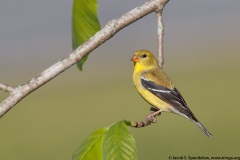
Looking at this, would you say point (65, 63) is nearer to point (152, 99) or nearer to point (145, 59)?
point (152, 99)

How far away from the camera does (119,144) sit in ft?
10.8

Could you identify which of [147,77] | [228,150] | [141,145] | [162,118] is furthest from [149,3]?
[162,118]

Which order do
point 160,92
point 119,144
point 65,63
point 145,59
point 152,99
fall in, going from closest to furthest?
point 119,144
point 65,63
point 152,99
point 160,92
point 145,59

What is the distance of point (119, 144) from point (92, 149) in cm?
17

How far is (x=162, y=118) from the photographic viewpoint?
1320 inches

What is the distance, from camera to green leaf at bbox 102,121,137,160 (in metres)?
3.22

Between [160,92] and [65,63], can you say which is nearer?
[65,63]

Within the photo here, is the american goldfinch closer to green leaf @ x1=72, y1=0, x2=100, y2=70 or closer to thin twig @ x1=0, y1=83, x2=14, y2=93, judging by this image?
green leaf @ x1=72, y1=0, x2=100, y2=70

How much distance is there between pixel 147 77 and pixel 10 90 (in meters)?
5.13

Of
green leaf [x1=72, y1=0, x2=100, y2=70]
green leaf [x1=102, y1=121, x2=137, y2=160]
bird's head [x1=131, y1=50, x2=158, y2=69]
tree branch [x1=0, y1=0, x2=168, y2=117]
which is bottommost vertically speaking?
green leaf [x1=102, y1=121, x2=137, y2=160]

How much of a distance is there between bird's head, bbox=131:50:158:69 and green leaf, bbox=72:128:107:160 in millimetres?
5422

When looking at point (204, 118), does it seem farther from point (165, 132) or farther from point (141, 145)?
point (141, 145)

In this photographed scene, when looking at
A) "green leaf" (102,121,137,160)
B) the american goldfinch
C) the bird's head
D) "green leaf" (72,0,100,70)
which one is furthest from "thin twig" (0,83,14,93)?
the bird's head

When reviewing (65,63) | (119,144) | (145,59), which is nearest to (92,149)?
(119,144)
